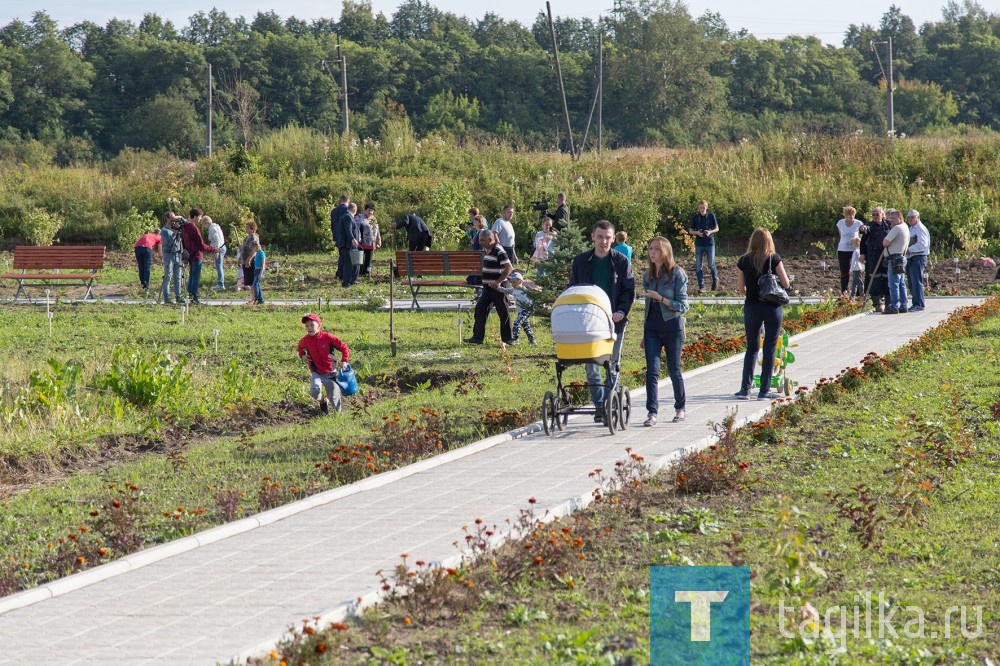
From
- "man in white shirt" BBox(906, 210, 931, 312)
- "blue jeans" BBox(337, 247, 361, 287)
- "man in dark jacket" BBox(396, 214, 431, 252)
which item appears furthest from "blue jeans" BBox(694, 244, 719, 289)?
"blue jeans" BBox(337, 247, 361, 287)

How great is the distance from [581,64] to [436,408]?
227ft

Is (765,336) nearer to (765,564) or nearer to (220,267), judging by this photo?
(765,564)

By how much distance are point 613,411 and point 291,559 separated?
4.14 meters

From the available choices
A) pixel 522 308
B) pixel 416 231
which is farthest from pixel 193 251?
pixel 522 308

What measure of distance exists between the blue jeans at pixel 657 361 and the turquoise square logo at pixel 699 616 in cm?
421

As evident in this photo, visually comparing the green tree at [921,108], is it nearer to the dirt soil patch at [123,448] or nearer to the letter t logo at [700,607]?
the dirt soil patch at [123,448]

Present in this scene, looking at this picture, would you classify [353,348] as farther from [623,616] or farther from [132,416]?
[623,616]

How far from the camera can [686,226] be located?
31.5 metres

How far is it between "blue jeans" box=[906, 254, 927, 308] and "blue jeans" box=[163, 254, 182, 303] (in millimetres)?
12324

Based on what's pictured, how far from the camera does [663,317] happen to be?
10.4m

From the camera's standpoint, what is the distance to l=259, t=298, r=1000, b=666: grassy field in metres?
5.18

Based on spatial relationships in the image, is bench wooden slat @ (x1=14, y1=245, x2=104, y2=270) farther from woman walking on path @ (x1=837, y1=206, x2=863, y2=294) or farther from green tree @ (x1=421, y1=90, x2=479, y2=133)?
green tree @ (x1=421, y1=90, x2=479, y2=133)

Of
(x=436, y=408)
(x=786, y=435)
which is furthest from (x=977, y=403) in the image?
(x=436, y=408)

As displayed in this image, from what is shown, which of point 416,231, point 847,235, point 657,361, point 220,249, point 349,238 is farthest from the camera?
point 416,231
